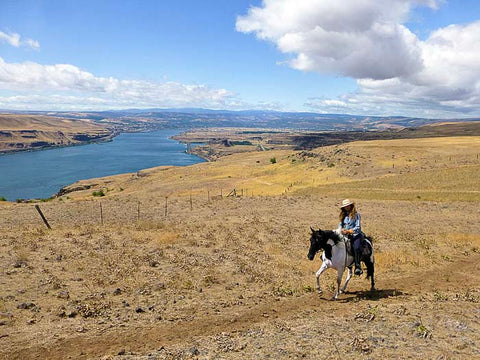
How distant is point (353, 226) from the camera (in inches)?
460

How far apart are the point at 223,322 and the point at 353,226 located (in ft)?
17.7

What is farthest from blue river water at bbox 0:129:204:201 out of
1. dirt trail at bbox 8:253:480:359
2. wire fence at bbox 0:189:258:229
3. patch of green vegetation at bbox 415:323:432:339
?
patch of green vegetation at bbox 415:323:432:339

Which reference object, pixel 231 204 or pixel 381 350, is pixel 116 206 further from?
pixel 381 350

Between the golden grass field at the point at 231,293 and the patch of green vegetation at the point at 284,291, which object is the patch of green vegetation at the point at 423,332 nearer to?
the golden grass field at the point at 231,293

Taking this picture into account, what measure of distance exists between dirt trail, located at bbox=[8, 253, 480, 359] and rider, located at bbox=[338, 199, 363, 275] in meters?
1.26

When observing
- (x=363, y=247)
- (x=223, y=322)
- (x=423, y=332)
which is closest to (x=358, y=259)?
(x=363, y=247)

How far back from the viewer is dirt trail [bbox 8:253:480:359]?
791 cm

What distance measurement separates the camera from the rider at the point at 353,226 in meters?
11.6

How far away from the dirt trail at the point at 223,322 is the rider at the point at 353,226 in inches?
49.7

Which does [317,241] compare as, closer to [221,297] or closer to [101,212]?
[221,297]

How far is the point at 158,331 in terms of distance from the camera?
882 centimetres

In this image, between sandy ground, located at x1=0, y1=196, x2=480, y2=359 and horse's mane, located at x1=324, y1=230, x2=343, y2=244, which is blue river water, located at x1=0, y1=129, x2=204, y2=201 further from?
horse's mane, located at x1=324, y1=230, x2=343, y2=244

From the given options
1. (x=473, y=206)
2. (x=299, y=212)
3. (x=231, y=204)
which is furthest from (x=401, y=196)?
(x=231, y=204)

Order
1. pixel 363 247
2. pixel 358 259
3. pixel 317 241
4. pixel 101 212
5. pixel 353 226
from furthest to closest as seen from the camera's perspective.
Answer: pixel 101 212
pixel 363 247
pixel 358 259
pixel 353 226
pixel 317 241
